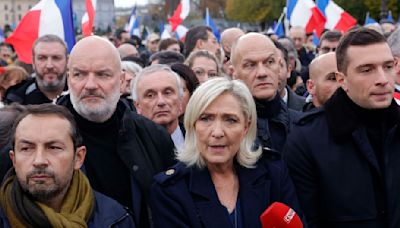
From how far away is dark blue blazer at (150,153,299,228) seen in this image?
10.6 ft

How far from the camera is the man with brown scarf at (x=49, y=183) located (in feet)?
10.2

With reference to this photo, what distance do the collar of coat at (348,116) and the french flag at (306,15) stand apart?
307 inches

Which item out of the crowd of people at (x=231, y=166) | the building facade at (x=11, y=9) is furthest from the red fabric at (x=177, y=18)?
the building facade at (x=11, y=9)

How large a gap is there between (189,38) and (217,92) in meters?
5.58

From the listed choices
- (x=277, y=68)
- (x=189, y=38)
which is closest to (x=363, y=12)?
(x=189, y=38)

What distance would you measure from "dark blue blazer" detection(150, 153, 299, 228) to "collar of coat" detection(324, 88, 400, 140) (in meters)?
0.35

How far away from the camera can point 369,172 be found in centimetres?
328

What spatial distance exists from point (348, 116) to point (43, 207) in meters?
1.61

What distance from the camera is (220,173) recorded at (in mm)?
3428

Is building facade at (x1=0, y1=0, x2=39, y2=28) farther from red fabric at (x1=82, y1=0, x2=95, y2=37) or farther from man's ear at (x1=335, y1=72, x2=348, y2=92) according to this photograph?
man's ear at (x1=335, y1=72, x2=348, y2=92)

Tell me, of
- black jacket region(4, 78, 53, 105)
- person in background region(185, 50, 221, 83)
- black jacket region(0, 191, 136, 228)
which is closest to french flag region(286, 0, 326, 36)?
person in background region(185, 50, 221, 83)

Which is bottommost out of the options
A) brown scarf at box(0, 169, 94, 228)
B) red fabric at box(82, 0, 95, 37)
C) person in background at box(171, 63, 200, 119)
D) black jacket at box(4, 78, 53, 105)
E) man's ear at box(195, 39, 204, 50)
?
brown scarf at box(0, 169, 94, 228)

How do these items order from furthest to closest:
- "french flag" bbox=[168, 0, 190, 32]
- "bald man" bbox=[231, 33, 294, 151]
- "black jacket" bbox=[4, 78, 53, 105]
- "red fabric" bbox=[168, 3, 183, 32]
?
"red fabric" bbox=[168, 3, 183, 32]
"french flag" bbox=[168, 0, 190, 32]
"black jacket" bbox=[4, 78, 53, 105]
"bald man" bbox=[231, 33, 294, 151]

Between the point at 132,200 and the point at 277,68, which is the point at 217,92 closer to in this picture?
the point at 132,200
